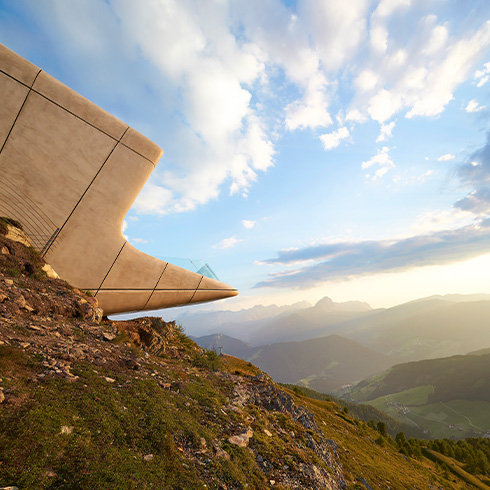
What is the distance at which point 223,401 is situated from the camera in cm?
1323

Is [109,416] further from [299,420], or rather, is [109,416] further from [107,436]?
[299,420]

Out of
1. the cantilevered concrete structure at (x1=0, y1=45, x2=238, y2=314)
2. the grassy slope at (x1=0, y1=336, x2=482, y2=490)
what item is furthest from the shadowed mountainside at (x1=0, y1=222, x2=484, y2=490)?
the cantilevered concrete structure at (x1=0, y1=45, x2=238, y2=314)

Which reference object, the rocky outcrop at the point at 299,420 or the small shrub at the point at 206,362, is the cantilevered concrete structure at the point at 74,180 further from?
the rocky outcrop at the point at 299,420

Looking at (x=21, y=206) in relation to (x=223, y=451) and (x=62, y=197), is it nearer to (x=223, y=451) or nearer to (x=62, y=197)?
(x=62, y=197)

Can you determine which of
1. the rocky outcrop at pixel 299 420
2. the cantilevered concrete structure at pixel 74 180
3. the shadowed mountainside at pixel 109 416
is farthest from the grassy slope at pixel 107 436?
the cantilevered concrete structure at pixel 74 180

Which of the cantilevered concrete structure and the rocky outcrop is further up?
the cantilevered concrete structure

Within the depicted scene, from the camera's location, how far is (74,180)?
58.8ft

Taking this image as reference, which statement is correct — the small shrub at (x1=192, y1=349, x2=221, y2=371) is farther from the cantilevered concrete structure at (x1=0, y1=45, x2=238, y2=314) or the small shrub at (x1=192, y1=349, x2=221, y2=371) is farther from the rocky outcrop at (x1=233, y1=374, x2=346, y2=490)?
the cantilevered concrete structure at (x1=0, y1=45, x2=238, y2=314)

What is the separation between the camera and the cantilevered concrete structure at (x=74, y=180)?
16.3m

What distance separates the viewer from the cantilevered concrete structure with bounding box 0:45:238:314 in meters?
16.3

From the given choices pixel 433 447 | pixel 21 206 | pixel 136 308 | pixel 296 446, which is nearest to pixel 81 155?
pixel 21 206

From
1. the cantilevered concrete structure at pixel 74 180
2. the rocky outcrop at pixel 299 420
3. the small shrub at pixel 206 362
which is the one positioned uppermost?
the cantilevered concrete structure at pixel 74 180

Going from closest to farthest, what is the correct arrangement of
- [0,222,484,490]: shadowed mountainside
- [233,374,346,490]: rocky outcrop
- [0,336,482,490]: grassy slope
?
[0,336,482,490]: grassy slope < [0,222,484,490]: shadowed mountainside < [233,374,346,490]: rocky outcrop

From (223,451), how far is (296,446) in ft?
21.1
